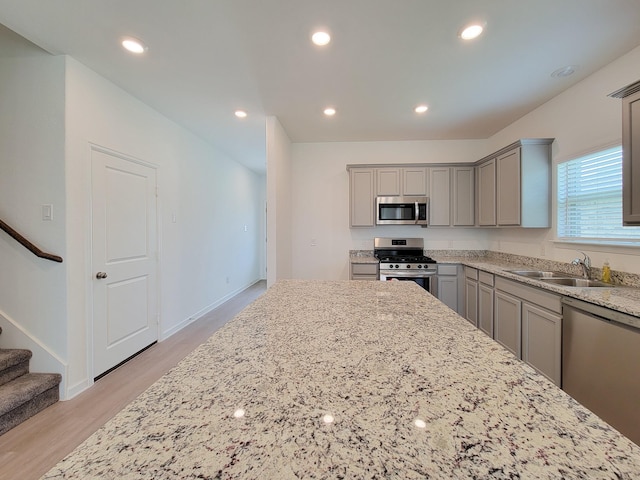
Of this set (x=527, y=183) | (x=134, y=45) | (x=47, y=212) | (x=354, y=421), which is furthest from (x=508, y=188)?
(x=47, y=212)

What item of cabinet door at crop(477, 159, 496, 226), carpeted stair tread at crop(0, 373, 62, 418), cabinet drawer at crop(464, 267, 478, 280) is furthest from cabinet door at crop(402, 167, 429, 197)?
carpeted stair tread at crop(0, 373, 62, 418)

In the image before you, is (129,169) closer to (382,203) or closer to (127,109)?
(127,109)

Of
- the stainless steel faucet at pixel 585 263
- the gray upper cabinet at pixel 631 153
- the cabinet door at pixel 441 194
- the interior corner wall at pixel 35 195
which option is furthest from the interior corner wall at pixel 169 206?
the stainless steel faucet at pixel 585 263

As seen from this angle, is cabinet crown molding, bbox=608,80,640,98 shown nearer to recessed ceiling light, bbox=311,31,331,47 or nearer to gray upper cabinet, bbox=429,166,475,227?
recessed ceiling light, bbox=311,31,331,47

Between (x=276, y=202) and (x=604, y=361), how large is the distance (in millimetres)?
3123

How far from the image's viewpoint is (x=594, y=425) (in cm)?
56

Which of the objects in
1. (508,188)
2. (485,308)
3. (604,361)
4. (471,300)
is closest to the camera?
(604,361)

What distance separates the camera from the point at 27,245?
6.93ft

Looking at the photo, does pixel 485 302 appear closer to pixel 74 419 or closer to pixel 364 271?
pixel 364 271

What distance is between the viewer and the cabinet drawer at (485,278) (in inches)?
119

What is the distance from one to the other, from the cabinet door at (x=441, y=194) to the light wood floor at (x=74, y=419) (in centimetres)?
372

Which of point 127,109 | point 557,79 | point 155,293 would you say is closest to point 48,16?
point 127,109

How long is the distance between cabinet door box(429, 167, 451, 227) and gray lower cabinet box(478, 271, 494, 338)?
1.08 metres

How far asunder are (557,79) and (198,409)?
3.64 m
